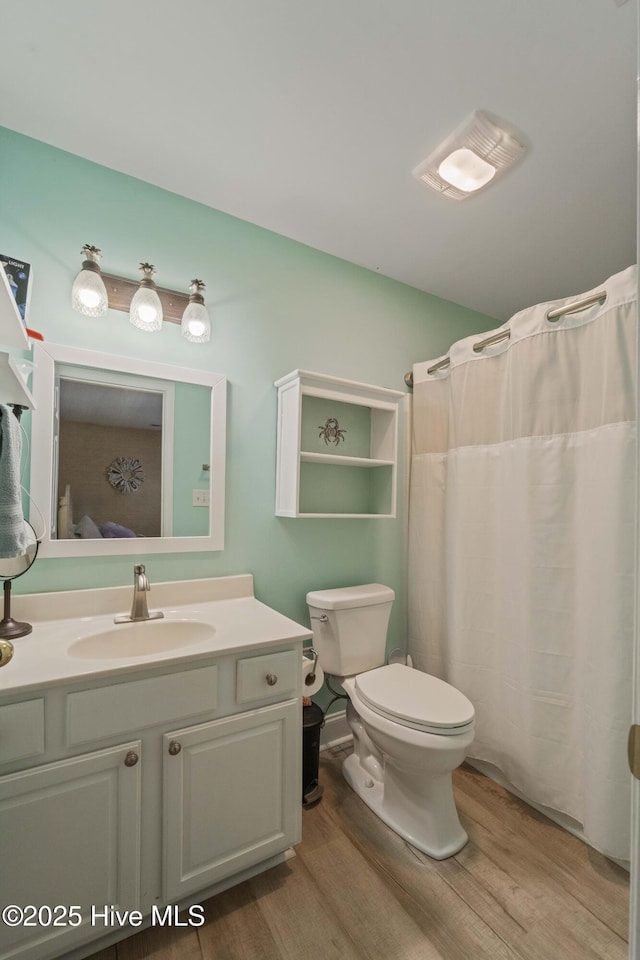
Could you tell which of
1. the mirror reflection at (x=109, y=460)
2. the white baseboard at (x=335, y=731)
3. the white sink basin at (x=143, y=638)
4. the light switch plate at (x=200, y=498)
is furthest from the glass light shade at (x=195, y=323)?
the white baseboard at (x=335, y=731)

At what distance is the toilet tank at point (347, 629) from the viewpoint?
1816 mm

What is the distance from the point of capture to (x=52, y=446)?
1.41 meters

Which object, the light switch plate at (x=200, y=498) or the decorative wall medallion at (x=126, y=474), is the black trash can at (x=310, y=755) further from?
the decorative wall medallion at (x=126, y=474)

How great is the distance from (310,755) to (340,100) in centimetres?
230

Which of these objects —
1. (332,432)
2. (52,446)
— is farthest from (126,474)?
(332,432)

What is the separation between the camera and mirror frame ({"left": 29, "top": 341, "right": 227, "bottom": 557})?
4.56 feet

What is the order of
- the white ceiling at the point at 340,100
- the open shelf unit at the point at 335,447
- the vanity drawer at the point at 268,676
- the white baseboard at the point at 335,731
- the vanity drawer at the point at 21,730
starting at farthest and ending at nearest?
the white baseboard at the point at 335,731 → the open shelf unit at the point at 335,447 → the vanity drawer at the point at 268,676 → the white ceiling at the point at 340,100 → the vanity drawer at the point at 21,730

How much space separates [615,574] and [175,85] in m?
2.07

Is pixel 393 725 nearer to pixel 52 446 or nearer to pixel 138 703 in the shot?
pixel 138 703

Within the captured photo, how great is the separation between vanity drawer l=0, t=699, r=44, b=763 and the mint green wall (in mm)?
523

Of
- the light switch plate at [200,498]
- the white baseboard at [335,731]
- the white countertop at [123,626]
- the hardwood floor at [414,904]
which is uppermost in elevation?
the light switch plate at [200,498]

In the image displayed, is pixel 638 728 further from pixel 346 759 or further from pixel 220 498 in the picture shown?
pixel 346 759

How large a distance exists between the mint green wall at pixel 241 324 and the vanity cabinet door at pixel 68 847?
0.61 metres

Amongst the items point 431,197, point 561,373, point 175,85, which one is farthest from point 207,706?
point 431,197
